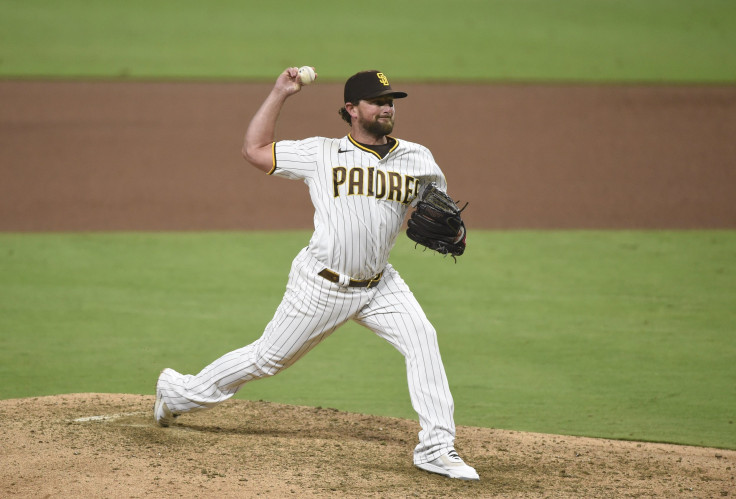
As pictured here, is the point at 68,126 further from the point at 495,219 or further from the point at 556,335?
the point at 556,335

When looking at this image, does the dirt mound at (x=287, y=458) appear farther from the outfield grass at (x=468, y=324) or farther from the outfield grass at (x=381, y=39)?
the outfield grass at (x=381, y=39)

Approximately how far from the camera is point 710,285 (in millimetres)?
7719

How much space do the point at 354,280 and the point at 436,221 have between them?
451 millimetres

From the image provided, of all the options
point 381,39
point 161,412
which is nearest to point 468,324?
point 161,412

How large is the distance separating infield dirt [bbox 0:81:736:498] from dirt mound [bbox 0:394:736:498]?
13 mm

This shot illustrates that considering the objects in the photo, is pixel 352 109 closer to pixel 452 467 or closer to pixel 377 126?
pixel 377 126

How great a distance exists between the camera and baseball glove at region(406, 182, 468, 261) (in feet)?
14.0

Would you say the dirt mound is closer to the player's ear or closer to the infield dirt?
the infield dirt

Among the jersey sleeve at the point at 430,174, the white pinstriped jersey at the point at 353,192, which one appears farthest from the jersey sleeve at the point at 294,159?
the jersey sleeve at the point at 430,174

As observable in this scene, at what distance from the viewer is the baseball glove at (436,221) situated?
4270 millimetres

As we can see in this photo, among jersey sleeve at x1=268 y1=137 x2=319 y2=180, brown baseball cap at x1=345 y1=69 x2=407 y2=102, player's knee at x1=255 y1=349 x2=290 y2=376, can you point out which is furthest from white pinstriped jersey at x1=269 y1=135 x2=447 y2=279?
player's knee at x1=255 y1=349 x2=290 y2=376

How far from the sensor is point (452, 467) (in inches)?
163

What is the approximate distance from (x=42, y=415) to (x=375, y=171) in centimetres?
209

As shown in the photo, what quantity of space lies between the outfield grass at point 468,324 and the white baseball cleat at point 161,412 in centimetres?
98
